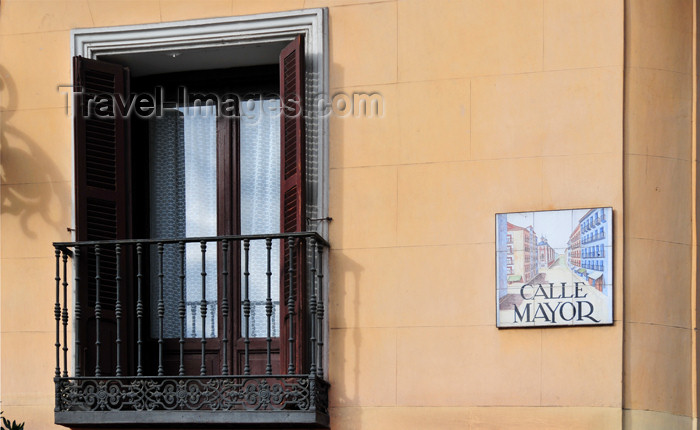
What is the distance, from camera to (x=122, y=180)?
38.2 feet

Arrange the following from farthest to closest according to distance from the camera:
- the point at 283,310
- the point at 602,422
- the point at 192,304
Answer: the point at 192,304
the point at 283,310
the point at 602,422

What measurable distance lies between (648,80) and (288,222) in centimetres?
272

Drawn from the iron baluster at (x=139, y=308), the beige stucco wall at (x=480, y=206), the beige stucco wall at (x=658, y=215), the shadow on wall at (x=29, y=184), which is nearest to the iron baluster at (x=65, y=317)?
the beige stucco wall at (x=480, y=206)

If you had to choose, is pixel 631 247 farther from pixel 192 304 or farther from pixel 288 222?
pixel 192 304

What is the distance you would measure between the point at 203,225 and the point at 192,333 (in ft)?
2.78

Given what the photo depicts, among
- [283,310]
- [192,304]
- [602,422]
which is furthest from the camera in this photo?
[192,304]

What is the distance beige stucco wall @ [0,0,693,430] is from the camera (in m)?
10.5

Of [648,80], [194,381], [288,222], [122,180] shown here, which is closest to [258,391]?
[194,381]

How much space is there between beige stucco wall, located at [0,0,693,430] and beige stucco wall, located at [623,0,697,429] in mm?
13

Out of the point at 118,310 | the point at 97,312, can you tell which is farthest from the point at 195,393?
the point at 97,312

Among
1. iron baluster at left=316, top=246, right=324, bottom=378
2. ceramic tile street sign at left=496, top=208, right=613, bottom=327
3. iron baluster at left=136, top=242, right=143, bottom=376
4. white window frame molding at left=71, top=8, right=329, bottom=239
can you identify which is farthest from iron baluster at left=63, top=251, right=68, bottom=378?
ceramic tile street sign at left=496, top=208, right=613, bottom=327

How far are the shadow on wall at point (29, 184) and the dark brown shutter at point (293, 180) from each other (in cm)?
169

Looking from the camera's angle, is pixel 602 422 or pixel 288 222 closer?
pixel 602 422

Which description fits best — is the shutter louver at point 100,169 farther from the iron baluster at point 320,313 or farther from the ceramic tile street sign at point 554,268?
the ceramic tile street sign at point 554,268
